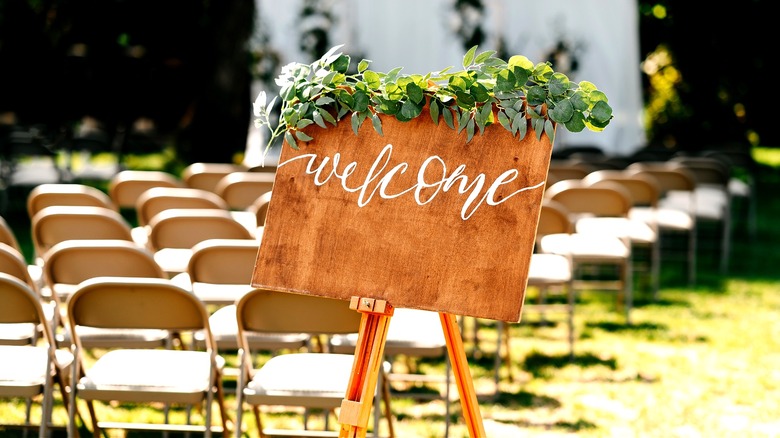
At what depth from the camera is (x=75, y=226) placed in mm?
5805

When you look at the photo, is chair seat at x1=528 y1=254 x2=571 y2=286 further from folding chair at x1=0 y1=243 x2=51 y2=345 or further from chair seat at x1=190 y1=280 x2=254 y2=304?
folding chair at x1=0 y1=243 x2=51 y2=345

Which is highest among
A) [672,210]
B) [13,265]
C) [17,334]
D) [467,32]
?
[467,32]

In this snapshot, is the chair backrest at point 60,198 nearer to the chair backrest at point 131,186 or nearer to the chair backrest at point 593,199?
the chair backrest at point 131,186

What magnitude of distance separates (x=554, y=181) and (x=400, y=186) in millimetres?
5965

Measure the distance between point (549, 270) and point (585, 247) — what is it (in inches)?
33.0

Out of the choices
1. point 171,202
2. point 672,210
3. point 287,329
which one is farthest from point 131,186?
point 672,210

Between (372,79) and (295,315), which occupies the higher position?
(372,79)

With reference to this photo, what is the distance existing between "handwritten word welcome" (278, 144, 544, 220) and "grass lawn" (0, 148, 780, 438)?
2036mm

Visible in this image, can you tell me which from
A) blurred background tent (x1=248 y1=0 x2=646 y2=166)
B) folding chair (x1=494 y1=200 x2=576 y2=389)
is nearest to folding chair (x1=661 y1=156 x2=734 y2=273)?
folding chair (x1=494 y1=200 x2=576 y2=389)

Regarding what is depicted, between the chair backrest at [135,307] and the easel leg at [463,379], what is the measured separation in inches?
42.8

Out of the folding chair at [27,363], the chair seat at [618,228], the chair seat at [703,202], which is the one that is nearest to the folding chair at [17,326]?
the folding chair at [27,363]

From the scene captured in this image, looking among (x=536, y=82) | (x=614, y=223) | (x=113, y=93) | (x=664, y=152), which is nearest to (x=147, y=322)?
(x=536, y=82)

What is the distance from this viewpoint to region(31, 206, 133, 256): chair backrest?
18.7 ft

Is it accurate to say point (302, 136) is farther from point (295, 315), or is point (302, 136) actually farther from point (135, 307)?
point (135, 307)
